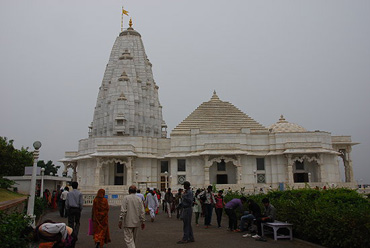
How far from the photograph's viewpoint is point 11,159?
40.7 meters

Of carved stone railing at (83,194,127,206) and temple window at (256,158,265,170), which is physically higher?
temple window at (256,158,265,170)

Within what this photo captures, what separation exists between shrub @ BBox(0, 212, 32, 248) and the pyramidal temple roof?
35.1 metres

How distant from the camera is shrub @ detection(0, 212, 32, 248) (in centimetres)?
611

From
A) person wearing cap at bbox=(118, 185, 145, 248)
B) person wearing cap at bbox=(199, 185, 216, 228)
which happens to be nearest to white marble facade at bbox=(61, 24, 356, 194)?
person wearing cap at bbox=(199, 185, 216, 228)

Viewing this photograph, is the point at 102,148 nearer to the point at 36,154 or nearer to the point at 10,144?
the point at 10,144

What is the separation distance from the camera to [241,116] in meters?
45.2

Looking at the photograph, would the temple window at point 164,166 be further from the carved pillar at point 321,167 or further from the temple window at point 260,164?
the carved pillar at point 321,167

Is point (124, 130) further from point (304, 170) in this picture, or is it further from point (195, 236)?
point (195, 236)

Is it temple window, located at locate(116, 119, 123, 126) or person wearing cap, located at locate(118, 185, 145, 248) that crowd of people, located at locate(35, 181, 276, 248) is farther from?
temple window, located at locate(116, 119, 123, 126)

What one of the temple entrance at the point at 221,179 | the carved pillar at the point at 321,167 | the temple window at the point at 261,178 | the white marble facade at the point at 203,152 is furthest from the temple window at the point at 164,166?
the carved pillar at the point at 321,167

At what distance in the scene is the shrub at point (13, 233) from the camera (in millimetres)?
6108

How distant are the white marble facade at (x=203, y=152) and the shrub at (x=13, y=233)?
1092 inches

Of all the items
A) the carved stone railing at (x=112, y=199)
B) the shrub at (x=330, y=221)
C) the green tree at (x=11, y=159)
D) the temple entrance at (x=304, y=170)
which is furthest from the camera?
the temple entrance at (x=304, y=170)

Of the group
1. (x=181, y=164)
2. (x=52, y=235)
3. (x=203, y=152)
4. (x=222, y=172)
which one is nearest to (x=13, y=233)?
(x=52, y=235)
